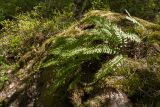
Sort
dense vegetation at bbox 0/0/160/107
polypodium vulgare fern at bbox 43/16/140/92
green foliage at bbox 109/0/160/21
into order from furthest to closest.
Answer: green foliage at bbox 109/0/160/21 < polypodium vulgare fern at bbox 43/16/140/92 < dense vegetation at bbox 0/0/160/107

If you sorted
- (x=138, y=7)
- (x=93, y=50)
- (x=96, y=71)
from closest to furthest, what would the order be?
(x=93, y=50) < (x=96, y=71) < (x=138, y=7)

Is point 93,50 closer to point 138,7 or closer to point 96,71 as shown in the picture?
point 96,71

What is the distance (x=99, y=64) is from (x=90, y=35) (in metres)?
0.47

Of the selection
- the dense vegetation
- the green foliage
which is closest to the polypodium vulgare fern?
the dense vegetation

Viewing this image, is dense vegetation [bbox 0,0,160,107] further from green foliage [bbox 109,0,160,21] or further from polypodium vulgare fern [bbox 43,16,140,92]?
green foliage [bbox 109,0,160,21]

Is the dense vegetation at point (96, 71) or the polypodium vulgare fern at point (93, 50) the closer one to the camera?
the dense vegetation at point (96, 71)

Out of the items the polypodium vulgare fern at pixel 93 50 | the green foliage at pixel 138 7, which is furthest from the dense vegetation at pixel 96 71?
the green foliage at pixel 138 7

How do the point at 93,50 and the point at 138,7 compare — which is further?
the point at 138,7

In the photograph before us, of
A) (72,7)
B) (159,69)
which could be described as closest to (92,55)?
(159,69)

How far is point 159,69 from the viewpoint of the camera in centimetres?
432

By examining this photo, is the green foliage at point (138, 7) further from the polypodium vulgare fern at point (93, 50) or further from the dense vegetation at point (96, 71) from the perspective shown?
the polypodium vulgare fern at point (93, 50)

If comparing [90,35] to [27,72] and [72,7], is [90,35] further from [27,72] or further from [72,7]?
[72,7]

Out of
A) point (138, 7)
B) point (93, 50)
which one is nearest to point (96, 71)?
point (93, 50)

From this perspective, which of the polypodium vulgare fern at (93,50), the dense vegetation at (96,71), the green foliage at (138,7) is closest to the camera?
the dense vegetation at (96,71)
